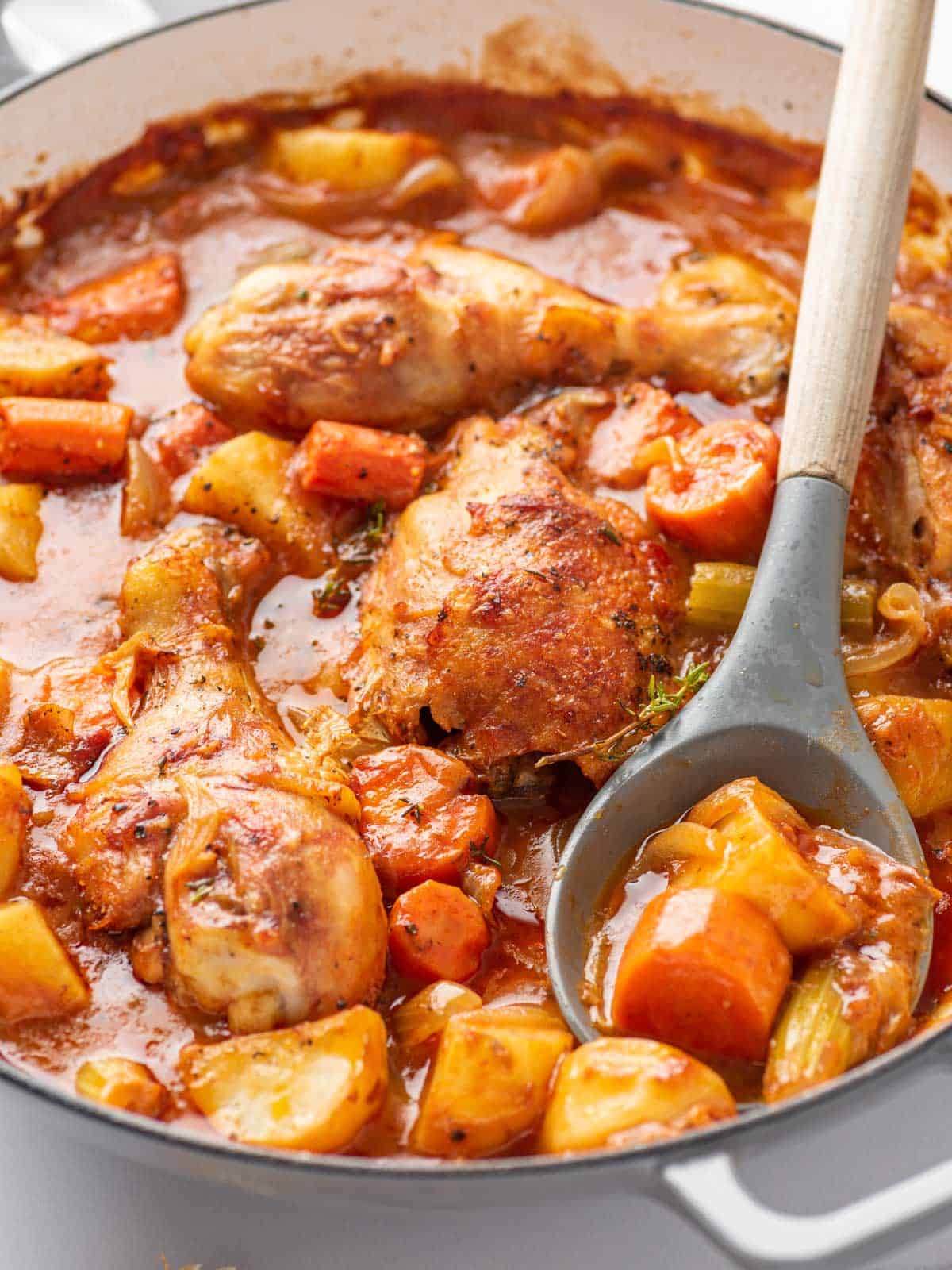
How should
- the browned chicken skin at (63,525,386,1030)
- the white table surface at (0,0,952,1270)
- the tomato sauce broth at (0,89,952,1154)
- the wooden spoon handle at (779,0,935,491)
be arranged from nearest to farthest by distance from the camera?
1. the browned chicken skin at (63,525,386,1030)
2. the white table surface at (0,0,952,1270)
3. the tomato sauce broth at (0,89,952,1154)
4. the wooden spoon handle at (779,0,935,491)

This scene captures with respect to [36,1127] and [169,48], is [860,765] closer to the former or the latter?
[36,1127]

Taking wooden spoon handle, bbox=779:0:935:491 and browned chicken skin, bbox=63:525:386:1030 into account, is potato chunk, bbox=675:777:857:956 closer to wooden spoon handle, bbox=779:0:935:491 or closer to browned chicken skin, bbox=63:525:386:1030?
browned chicken skin, bbox=63:525:386:1030

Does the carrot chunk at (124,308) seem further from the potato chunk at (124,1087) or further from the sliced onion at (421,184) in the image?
the potato chunk at (124,1087)

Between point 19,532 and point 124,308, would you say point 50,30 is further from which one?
point 19,532

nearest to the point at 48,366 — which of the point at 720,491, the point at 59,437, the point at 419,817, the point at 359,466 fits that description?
the point at 59,437

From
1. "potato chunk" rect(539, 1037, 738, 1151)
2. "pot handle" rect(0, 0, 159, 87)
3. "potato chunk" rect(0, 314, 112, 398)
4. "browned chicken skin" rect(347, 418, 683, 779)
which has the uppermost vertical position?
"pot handle" rect(0, 0, 159, 87)

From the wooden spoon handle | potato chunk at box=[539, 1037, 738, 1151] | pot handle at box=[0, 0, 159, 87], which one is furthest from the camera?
pot handle at box=[0, 0, 159, 87]

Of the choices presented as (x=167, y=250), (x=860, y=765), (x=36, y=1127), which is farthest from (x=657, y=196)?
(x=36, y=1127)

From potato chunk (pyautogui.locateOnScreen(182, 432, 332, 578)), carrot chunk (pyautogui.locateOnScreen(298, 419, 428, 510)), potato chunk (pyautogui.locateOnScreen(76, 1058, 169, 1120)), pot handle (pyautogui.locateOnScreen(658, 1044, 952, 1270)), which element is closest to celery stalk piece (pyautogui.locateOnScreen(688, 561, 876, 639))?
carrot chunk (pyautogui.locateOnScreen(298, 419, 428, 510))
